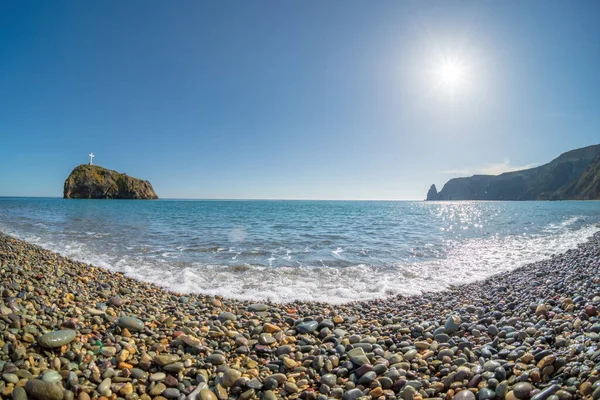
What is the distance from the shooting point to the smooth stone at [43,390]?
2891mm

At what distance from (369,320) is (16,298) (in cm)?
628

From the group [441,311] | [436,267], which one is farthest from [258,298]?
[436,267]

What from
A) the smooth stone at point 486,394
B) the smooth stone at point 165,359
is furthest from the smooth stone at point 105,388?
the smooth stone at point 486,394

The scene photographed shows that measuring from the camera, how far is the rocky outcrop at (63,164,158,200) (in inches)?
5236

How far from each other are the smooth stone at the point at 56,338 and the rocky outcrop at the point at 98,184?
525 feet

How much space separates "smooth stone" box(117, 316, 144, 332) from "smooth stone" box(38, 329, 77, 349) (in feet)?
2.41

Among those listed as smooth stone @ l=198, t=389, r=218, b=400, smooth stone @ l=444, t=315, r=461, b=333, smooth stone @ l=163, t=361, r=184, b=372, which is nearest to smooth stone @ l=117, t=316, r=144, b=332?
smooth stone @ l=163, t=361, r=184, b=372

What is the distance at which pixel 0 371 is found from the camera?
3068 mm

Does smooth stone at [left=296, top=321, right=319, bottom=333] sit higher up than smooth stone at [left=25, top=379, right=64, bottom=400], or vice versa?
smooth stone at [left=25, top=379, right=64, bottom=400]

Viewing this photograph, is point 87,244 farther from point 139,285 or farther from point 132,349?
point 132,349

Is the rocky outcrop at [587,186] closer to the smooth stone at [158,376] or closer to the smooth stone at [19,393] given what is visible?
the smooth stone at [158,376]

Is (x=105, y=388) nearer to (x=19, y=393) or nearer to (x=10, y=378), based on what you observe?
(x=19, y=393)

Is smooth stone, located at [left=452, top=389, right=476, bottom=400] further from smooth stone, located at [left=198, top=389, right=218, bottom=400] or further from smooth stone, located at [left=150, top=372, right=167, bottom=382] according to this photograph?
smooth stone, located at [left=150, top=372, right=167, bottom=382]

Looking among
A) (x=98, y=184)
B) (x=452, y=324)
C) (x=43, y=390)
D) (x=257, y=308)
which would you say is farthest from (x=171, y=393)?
(x=98, y=184)
